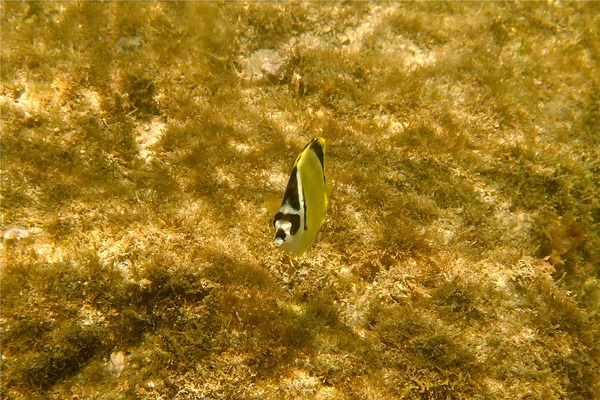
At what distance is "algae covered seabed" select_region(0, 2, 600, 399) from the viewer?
2.82m

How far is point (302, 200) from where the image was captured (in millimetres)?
1866

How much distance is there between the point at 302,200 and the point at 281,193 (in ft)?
6.08

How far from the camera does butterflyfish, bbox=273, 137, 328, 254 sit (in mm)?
1863

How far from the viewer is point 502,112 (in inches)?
179

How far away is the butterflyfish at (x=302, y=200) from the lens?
6.11 feet

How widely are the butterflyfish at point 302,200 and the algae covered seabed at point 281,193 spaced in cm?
34

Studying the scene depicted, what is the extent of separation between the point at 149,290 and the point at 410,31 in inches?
207

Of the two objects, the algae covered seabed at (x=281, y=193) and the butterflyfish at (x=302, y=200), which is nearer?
the butterflyfish at (x=302, y=200)

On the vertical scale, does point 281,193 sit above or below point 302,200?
above

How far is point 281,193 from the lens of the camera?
146 inches

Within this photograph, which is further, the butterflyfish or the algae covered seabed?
the algae covered seabed

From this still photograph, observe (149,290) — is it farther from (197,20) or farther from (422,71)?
(422,71)

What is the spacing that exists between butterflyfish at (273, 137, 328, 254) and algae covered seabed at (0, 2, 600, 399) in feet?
1.11

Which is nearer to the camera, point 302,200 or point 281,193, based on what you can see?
point 302,200
